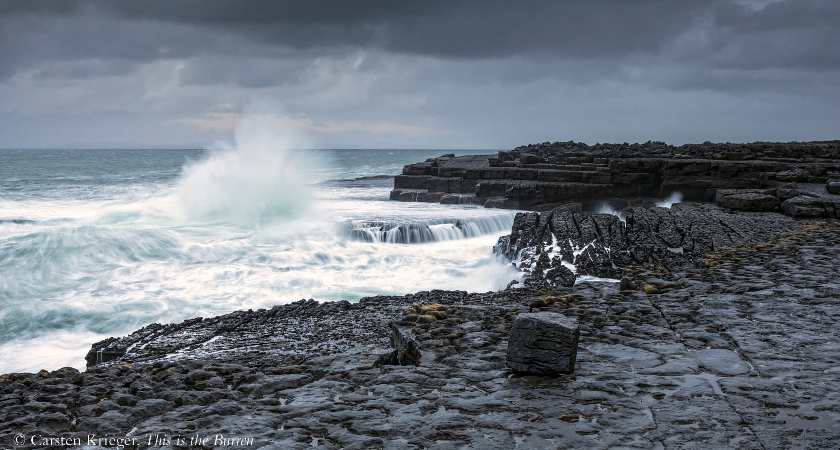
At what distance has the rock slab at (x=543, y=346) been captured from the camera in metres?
4.79

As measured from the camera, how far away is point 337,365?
18.0 ft

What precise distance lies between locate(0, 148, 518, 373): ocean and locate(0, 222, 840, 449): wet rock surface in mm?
4011

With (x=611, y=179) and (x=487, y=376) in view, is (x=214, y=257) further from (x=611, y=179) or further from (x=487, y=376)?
(x=611, y=179)

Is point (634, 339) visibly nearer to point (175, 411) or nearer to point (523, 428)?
point (523, 428)

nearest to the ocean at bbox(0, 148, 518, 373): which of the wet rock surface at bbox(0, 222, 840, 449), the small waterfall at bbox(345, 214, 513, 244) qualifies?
the small waterfall at bbox(345, 214, 513, 244)

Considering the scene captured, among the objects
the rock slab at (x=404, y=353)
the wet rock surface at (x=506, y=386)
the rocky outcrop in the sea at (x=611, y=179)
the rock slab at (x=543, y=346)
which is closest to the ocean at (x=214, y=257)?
the rocky outcrop in the sea at (x=611, y=179)

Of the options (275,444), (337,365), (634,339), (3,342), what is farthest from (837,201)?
(3,342)

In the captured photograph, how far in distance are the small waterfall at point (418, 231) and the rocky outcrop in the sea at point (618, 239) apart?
235 cm

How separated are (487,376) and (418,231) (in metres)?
12.8

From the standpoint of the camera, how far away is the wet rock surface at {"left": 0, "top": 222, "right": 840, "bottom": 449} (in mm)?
3977

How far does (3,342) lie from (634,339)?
9.23 meters

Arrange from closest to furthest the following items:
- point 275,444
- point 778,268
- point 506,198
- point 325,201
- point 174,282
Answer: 1. point 275,444
2. point 778,268
3. point 174,282
4. point 506,198
5. point 325,201

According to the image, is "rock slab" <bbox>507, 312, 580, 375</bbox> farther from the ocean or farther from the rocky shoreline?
the ocean

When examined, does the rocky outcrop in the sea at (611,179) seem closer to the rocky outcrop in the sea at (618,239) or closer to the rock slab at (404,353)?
the rocky outcrop in the sea at (618,239)
